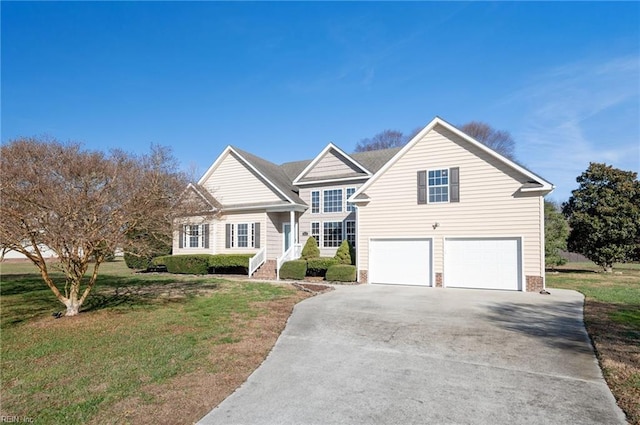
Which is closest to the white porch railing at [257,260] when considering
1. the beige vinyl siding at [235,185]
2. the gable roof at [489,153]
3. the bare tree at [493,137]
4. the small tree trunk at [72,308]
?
the beige vinyl siding at [235,185]

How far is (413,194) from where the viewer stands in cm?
1551

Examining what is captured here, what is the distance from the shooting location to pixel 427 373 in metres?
5.27

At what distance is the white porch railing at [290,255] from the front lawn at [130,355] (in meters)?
7.07

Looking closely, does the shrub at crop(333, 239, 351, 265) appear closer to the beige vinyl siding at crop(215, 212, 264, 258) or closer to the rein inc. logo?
the beige vinyl siding at crop(215, 212, 264, 258)

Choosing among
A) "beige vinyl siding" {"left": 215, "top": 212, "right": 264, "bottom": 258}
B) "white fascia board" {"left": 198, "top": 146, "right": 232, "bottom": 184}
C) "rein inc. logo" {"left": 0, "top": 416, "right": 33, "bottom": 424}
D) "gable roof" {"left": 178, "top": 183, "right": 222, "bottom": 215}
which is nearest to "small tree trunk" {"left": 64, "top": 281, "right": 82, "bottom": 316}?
"gable roof" {"left": 178, "top": 183, "right": 222, "bottom": 215}

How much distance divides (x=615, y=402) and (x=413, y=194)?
11677 millimetres

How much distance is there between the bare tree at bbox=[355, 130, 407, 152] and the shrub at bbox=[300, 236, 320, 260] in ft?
81.0

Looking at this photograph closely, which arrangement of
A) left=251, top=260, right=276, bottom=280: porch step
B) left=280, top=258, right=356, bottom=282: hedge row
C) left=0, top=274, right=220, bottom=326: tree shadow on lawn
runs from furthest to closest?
left=251, top=260, right=276, bottom=280: porch step < left=280, top=258, right=356, bottom=282: hedge row < left=0, top=274, right=220, bottom=326: tree shadow on lawn

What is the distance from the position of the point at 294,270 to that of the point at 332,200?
5219mm

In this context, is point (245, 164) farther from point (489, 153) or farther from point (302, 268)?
point (489, 153)

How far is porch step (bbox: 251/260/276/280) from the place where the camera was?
63.3ft

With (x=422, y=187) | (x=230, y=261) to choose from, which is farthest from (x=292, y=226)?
(x=422, y=187)

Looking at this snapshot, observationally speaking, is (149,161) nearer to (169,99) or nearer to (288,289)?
(169,99)

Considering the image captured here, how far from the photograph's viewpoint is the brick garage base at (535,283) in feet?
42.8
